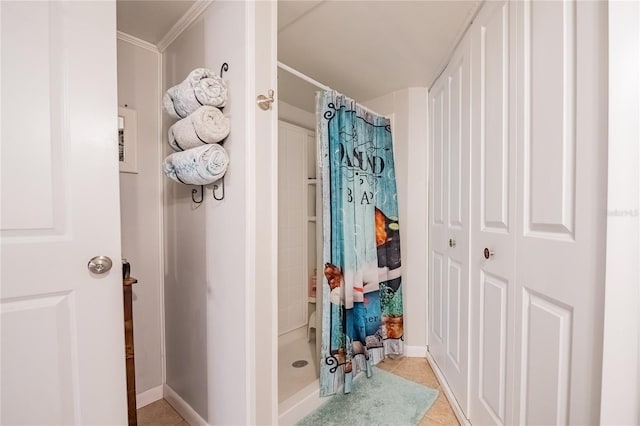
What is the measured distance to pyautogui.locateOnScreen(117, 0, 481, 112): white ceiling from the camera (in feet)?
4.41

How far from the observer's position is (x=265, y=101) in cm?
115

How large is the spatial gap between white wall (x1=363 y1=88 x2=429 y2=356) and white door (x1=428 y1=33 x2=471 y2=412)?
0.31ft

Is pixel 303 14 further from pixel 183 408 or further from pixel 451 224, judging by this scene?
pixel 183 408

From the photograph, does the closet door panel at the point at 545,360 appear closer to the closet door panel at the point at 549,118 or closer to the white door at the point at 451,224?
the closet door panel at the point at 549,118

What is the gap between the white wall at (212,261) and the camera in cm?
115

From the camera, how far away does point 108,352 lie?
96cm

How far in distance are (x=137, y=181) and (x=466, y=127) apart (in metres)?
1.90

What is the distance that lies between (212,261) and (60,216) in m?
0.59

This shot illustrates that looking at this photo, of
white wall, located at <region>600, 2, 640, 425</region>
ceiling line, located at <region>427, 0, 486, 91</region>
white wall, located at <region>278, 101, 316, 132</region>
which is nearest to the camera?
white wall, located at <region>600, 2, 640, 425</region>

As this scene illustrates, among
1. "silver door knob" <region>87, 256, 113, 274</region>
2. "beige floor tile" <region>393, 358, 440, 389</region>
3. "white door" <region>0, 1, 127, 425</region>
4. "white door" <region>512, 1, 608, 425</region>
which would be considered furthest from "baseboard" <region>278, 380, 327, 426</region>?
"silver door knob" <region>87, 256, 113, 274</region>

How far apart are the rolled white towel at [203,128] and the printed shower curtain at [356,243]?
0.66 meters

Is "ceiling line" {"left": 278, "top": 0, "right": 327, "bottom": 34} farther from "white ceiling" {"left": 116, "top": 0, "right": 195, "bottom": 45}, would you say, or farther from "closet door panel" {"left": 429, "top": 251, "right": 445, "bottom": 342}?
"closet door panel" {"left": 429, "top": 251, "right": 445, "bottom": 342}

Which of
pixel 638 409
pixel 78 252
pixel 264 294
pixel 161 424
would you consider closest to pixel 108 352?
pixel 78 252

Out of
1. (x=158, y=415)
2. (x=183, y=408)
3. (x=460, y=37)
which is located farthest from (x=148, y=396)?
(x=460, y=37)
